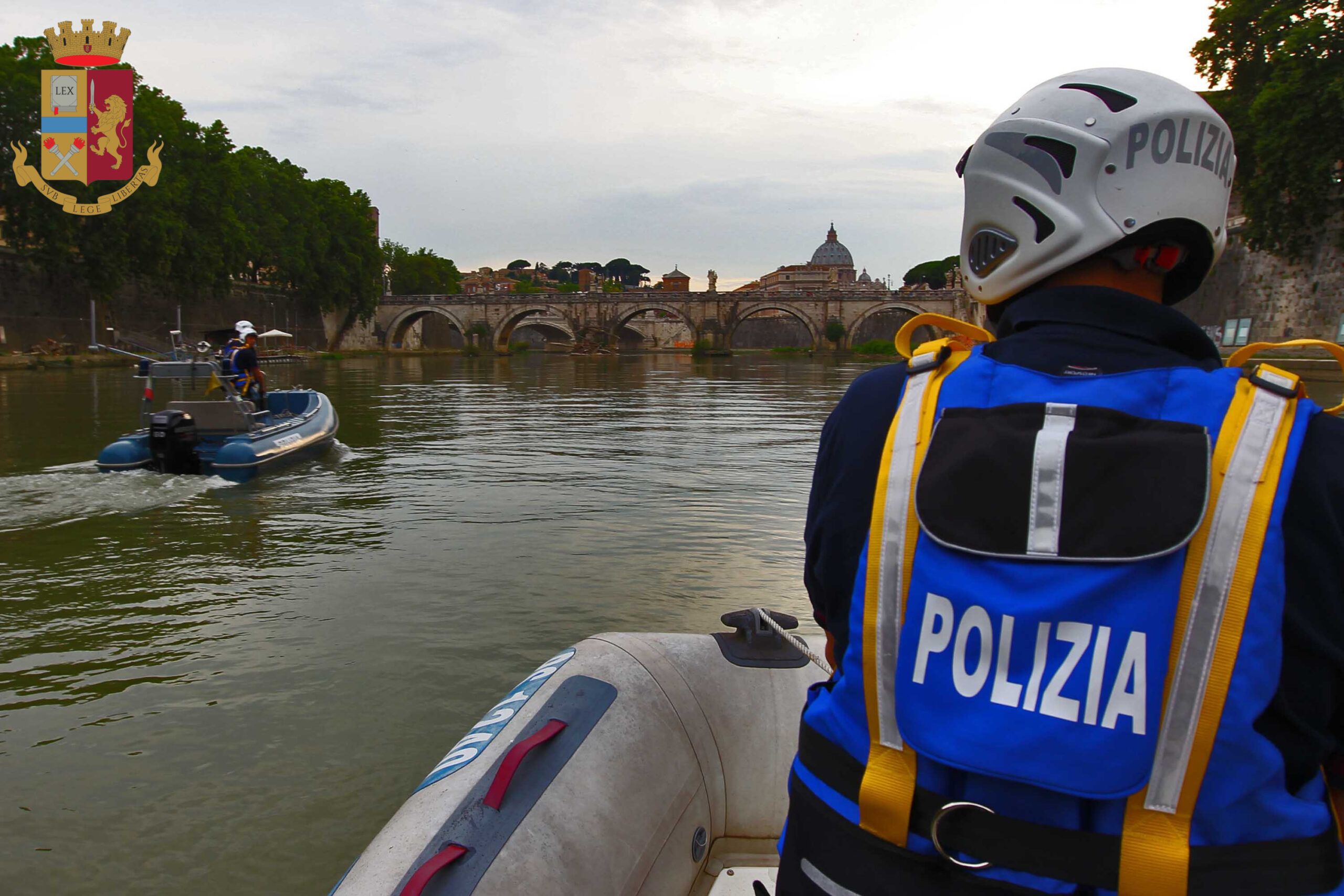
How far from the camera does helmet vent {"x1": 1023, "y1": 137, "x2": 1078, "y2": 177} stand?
1.27 metres

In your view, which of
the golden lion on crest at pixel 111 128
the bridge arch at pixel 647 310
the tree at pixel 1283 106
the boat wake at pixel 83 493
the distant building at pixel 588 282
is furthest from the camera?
the distant building at pixel 588 282

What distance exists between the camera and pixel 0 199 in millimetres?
27734

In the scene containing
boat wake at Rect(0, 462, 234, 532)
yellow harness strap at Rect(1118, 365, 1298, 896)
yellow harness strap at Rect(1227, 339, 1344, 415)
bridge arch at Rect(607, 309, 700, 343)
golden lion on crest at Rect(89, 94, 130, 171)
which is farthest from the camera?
bridge arch at Rect(607, 309, 700, 343)

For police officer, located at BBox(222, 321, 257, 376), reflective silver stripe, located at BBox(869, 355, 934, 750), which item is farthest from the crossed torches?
reflective silver stripe, located at BBox(869, 355, 934, 750)

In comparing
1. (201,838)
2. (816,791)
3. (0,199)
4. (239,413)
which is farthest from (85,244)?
(816,791)

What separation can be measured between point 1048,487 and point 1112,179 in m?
0.49

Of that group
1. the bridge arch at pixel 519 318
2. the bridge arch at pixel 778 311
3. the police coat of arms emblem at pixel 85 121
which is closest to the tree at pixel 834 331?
the bridge arch at pixel 778 311

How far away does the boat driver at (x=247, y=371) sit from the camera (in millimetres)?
9672

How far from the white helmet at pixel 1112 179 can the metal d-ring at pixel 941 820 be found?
68 cm

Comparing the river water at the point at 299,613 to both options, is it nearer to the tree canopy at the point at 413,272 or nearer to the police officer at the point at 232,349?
A: the police officer at the point at 232,349

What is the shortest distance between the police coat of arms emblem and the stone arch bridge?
31.5 m

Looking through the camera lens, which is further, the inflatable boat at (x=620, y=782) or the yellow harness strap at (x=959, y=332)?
the inflatable boat at (x=620, y=782)

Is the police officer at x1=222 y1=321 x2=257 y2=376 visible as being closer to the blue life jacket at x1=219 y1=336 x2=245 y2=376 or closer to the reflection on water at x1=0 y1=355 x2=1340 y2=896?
the blue life jacket at x1=219 y1=336 x2=245 y2=376

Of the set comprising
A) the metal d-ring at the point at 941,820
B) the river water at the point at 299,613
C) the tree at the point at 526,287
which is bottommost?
the river water at the point at 299,613
